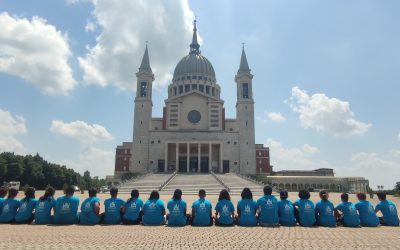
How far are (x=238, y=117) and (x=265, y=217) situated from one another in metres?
62.1

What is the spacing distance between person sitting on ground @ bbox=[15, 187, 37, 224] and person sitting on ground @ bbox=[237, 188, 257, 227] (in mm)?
6816

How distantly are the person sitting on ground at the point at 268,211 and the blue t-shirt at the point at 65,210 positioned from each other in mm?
6001

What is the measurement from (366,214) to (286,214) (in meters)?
2.67

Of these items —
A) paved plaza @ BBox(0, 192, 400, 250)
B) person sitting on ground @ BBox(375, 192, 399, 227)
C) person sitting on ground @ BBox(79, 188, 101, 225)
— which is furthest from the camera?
person sitting on ground @ BBox(375, 192, 399, 227)

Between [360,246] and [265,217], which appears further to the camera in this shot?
[265,217]

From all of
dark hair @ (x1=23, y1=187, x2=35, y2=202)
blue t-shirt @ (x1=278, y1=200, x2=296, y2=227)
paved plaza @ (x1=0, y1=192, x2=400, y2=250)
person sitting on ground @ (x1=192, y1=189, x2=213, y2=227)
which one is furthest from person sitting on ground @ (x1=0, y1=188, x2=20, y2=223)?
blue t-shirt @ (x1=278, y1=200, x2=296, y2=227)

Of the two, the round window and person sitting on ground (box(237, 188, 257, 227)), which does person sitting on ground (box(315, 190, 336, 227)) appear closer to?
person sitting on ground (box(237, 188, 257, 227))

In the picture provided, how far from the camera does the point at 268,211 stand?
10.8 meters

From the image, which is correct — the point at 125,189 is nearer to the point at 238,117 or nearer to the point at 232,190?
the point at 232,190

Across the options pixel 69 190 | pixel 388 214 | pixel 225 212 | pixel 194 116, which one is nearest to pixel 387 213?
pixel 388 214

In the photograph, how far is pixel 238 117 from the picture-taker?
72438 millimetres

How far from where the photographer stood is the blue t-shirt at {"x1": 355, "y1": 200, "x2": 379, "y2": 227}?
36.2 ft

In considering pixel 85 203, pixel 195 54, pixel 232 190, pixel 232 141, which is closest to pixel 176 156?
pixel 232 141

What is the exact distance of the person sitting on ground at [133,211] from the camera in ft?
36.6
